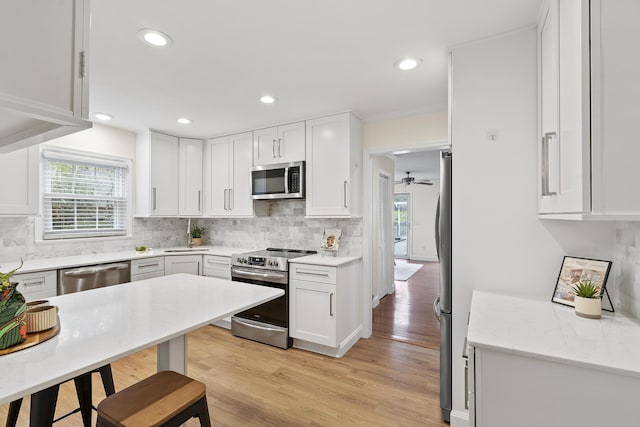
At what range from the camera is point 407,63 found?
2146mm

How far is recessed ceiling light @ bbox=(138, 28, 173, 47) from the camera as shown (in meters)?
1.77

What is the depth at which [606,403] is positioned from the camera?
930 millimetres

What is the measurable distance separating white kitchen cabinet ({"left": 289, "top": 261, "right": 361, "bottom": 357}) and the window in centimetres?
252

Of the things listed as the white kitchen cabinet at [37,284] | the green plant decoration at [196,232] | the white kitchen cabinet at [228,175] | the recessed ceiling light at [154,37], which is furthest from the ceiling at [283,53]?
the green plant decoration at [196,232]

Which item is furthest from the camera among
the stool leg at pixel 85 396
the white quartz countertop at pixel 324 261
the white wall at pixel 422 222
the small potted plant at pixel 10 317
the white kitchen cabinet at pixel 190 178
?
the white wall at pixel 422 222

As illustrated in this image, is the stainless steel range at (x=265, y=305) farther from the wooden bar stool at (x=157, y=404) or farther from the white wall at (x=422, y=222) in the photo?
the white wall at (x=422, y=222)

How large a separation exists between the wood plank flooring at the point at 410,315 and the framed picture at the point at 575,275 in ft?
6.01

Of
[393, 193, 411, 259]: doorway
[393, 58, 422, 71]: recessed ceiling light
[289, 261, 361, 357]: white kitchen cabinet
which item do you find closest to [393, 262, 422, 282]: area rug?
[393, 193, 411, 259]: doorway

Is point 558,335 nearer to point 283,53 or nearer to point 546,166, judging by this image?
point 546,166

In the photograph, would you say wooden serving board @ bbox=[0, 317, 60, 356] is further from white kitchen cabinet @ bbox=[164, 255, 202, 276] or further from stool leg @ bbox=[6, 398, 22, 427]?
white kitchen cabinet @ bbox=[164, 255, 202, 276]

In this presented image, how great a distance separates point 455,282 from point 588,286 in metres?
0.66

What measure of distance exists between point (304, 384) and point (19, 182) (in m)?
3.09

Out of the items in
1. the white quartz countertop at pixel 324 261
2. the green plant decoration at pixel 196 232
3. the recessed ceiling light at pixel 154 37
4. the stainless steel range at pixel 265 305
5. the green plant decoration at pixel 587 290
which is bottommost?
the stainless steel range at pixel 265 305

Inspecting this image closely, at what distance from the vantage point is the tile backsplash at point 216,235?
2936 millimetres
